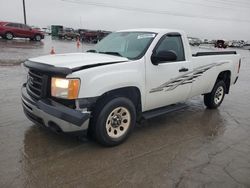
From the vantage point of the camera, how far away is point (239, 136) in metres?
5.38

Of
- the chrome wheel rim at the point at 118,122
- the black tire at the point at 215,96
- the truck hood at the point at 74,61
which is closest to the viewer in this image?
the truck hood at the point at 74,61

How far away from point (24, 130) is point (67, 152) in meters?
1.19

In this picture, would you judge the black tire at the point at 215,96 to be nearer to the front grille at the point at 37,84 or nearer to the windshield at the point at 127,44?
the windshield at the point at 127,44

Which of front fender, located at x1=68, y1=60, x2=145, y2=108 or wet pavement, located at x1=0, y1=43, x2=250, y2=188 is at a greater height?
front fender, located at x1=68, y1=60, x2=145, y2=108

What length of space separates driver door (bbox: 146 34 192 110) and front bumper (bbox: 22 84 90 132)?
1.43 m

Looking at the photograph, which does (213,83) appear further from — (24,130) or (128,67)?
(24,130)

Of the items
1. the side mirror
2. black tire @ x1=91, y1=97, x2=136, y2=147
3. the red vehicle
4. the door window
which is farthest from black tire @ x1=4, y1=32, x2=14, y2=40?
black tire @ x1=91, y1=97, x2=136, y2=147

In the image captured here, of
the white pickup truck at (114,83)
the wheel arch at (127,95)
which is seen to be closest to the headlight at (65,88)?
the white pickup truck at (114,83)

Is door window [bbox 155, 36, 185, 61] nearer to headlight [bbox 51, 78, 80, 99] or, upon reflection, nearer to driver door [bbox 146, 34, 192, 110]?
driver door [bbox 146, 34, 192, 110]

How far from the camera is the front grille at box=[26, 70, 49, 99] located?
4134mm

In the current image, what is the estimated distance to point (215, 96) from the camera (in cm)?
718

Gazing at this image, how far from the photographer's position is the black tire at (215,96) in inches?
277

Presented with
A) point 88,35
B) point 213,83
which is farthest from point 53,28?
point 213,83

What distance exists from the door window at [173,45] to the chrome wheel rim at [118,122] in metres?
1.45
